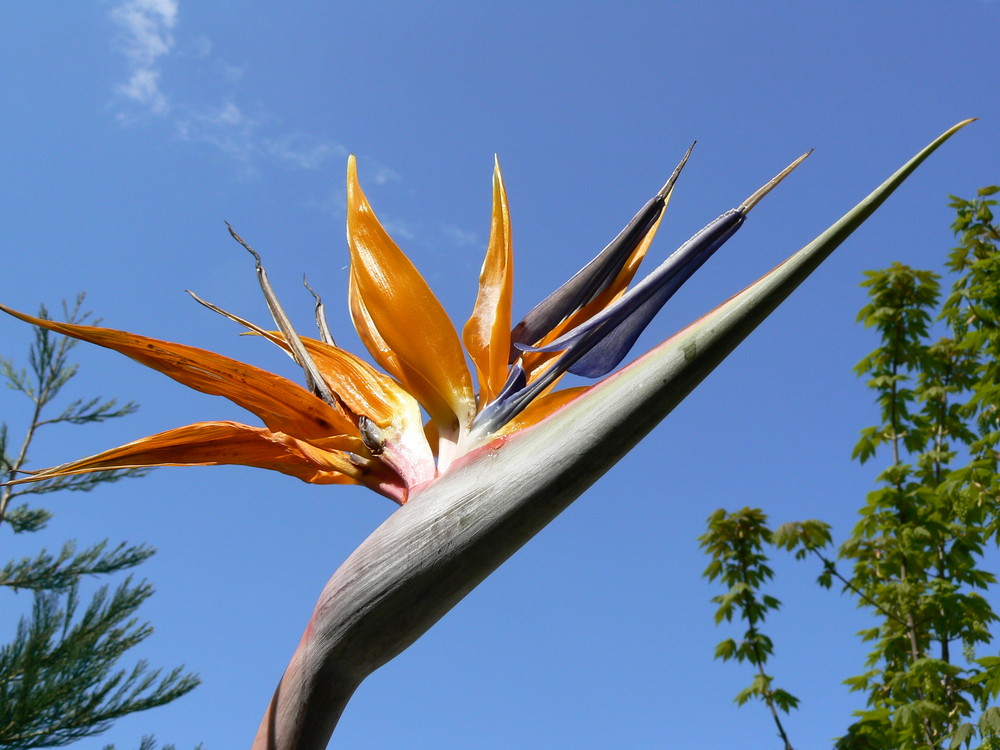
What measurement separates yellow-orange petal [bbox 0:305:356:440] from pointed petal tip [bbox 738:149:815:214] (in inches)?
23.6

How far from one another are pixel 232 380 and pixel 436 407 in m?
0.27

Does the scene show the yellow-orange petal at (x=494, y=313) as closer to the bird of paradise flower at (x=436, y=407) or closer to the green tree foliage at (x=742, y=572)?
the bird of paradise flower at (x=436, y=407)

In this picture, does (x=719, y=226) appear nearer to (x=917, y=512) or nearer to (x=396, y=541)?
(x=396, y=541)

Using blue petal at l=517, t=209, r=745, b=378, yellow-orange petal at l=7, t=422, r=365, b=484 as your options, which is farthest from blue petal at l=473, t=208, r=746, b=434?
yellow-orange petal at l=7, t=422, r=365, b=484

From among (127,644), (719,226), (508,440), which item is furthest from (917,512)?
(127,644)

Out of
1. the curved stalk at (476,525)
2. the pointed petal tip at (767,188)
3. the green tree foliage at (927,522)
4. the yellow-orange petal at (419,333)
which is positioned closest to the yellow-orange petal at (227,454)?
the yellow-orange petal at (419,333)

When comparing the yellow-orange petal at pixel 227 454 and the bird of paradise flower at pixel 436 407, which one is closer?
the bird of paradise flower at pixel 436 407

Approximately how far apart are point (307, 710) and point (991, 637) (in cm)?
376

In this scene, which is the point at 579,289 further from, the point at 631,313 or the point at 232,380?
the point at 232,380

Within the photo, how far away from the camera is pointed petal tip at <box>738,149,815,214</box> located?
1.08 m

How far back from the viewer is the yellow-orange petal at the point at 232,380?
39.0 inches

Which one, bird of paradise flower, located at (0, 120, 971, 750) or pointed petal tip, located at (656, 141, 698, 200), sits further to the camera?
pointed petal tip, located at (656, 141, 698, 200)

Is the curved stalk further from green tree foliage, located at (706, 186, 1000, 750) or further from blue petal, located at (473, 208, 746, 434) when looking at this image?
green tree foliage, located at (706, 186, 1000, 750)

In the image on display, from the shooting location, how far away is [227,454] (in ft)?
3.43
